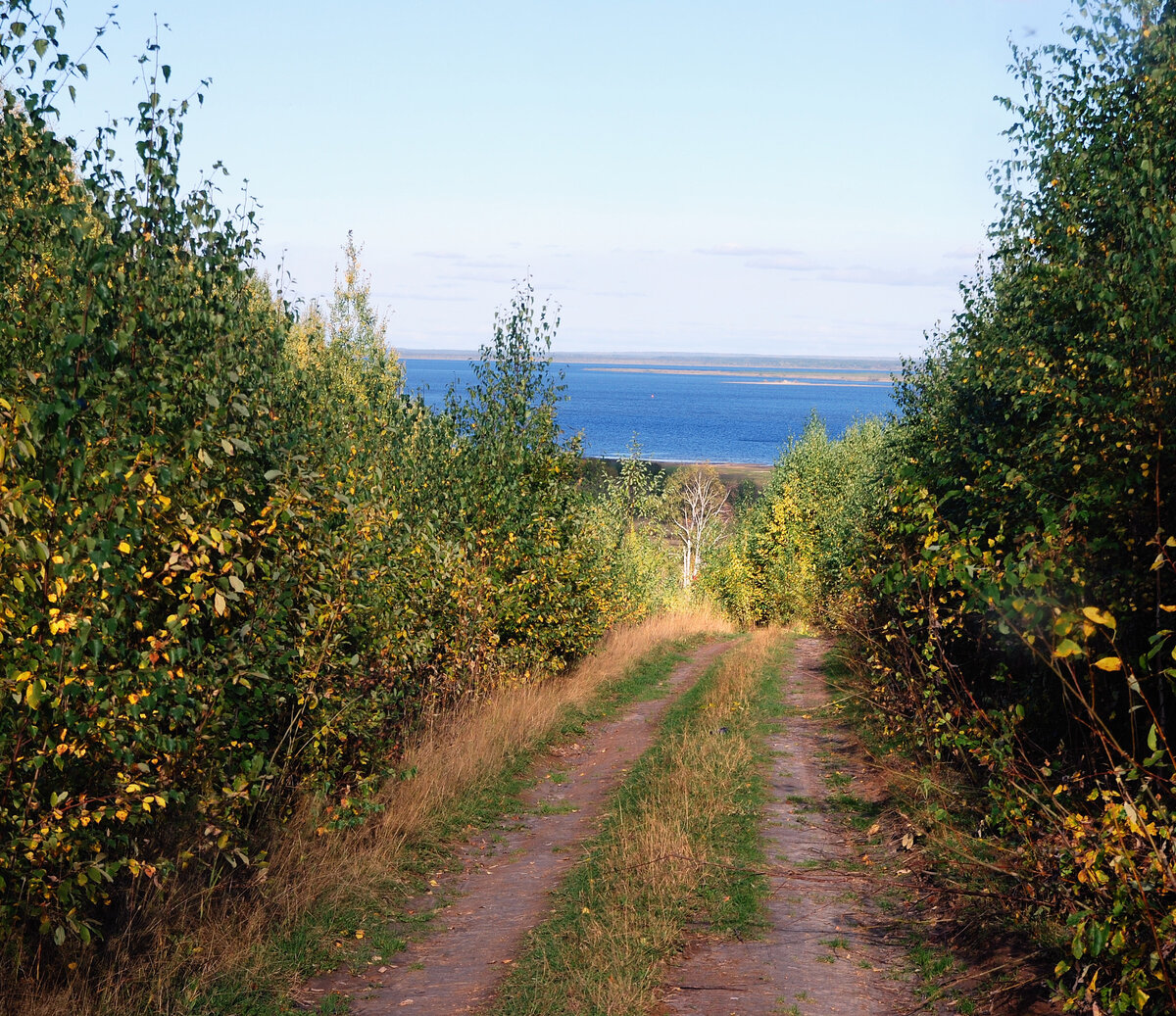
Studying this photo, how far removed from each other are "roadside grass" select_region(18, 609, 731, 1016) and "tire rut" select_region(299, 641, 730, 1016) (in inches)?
8.5

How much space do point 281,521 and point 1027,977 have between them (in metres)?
6.52

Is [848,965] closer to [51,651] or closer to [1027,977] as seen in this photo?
[1027,977]

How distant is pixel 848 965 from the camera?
791 cm

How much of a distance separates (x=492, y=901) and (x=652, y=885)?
5.45ft

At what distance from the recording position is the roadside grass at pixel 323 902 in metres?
6.89

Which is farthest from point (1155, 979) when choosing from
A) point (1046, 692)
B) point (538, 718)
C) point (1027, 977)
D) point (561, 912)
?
point (538, 718)

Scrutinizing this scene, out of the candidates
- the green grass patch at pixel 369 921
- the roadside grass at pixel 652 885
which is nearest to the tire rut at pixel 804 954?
the roadside grass at pixel 652 885

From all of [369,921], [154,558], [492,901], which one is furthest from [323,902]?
[154,558]

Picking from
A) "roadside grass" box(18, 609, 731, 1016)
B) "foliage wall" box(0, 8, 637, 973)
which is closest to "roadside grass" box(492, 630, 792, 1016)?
"roadside grass" box(18, 609, 731, 1016)

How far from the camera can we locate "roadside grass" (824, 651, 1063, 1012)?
7195mm

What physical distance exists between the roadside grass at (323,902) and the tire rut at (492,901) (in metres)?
0.22

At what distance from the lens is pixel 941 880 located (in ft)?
30.1

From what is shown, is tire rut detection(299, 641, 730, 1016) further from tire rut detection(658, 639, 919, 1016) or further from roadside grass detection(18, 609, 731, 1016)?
tire rut detection(658, 639, 919, 1016)

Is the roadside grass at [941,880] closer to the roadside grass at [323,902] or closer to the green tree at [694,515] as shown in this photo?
the roadside grass at [323,902]
